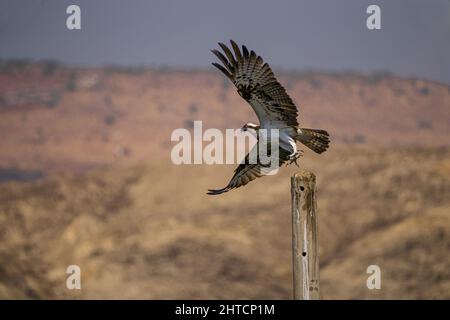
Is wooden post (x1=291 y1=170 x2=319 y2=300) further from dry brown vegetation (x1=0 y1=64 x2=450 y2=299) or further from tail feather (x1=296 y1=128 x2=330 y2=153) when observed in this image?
dry brown vegetation (x1=0 y1=64 x2=450 y2=299)

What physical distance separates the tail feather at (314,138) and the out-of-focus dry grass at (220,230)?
18.3m

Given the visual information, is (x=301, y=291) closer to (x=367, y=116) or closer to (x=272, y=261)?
(x=272, y=261)

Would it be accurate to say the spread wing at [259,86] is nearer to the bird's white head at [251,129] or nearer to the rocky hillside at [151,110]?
the bird's white head at [251,129]

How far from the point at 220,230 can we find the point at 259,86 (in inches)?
915

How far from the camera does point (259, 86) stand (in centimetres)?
1191

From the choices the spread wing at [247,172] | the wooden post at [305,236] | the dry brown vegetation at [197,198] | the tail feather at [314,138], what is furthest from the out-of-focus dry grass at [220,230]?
the wooden post at [305,236]

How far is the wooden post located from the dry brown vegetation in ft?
64.8

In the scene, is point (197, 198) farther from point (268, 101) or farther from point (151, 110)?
point (268, 101)

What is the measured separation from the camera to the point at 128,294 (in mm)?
30766

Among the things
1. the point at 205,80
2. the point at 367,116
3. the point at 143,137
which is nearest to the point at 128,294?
the point at 143,137

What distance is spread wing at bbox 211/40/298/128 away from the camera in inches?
466

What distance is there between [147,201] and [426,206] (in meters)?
11.2

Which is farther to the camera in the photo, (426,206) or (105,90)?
(105,90)

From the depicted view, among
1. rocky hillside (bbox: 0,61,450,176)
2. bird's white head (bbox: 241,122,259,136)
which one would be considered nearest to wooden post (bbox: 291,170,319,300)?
bird's white head (bbox: 241,122,259,136)
